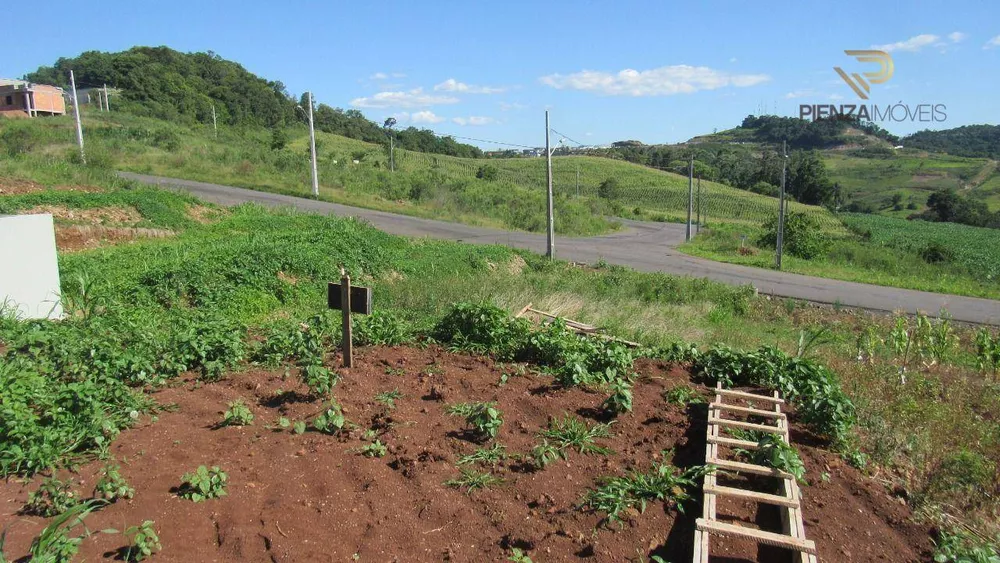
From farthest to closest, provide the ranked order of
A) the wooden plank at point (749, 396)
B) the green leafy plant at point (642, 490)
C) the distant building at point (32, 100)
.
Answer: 1. the distant building at point (32, 100)
2. the wooden plank at point (749, 396)
3. the green leafy plant at point (642, 490)

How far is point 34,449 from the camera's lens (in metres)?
4.30

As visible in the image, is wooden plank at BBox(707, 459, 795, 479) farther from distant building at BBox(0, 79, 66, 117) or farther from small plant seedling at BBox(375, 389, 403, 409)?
distant building at BBox(0, 79, 66, 117)

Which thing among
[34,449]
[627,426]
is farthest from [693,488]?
[34,449]

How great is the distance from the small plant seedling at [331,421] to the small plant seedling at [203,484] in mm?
925

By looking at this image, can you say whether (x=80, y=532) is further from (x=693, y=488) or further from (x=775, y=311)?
(x=775, y=311)

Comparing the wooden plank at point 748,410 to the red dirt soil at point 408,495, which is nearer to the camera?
the red dirt soil at point 408,495

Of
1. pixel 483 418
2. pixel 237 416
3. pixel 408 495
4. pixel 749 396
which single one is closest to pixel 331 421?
pixel 237 416

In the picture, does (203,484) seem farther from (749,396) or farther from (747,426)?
(749,396)

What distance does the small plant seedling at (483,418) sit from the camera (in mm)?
5234

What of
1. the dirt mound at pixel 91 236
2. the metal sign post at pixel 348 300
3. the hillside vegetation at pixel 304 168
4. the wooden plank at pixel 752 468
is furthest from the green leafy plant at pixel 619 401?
the hillside vegetation at pixel 304 168

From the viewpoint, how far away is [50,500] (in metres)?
4.01

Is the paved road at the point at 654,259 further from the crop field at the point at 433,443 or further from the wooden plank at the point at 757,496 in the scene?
the wooden plank at the point at 757,496

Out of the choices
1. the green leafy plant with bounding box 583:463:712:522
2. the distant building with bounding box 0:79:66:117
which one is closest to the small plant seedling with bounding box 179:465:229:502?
the green leafy plant with bounding box 583:463:712:522

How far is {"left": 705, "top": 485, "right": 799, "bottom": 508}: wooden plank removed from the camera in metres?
4.29
